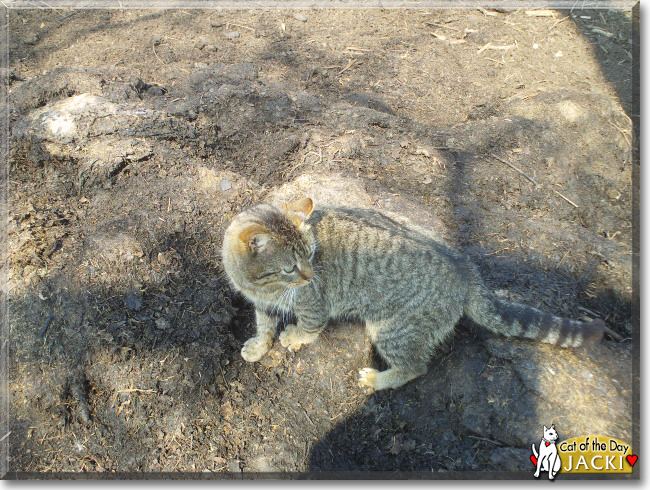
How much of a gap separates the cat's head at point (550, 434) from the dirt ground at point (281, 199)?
6 centimetres

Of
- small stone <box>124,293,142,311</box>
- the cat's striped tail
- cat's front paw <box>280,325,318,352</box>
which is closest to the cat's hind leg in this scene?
the cat's striped tail

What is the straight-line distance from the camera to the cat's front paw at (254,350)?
356 cm

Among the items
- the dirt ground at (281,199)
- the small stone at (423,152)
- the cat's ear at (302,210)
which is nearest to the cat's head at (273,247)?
the cat's ear at (302,210)

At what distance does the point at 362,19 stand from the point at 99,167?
199 inches

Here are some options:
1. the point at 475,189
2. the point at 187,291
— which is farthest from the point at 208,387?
the point at 475,189

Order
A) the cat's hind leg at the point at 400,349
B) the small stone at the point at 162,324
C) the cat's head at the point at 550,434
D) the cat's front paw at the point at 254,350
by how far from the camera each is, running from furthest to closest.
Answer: the cat's front paw at the point at 254,350 < the small stone at the point at 162,324 < the cat's hind leg at the point at 400,349 < the cat's head at the point at 550,434

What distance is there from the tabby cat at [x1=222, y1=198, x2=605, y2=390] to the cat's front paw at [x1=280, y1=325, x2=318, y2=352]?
0.08 m

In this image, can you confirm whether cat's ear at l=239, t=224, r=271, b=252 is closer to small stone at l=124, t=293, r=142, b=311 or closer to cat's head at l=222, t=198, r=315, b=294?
cat's head at l=222, t=198, r=315, b=294

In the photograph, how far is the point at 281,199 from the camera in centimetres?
434

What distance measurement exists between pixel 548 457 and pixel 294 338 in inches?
78.3

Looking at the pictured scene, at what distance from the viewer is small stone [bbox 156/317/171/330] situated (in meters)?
3.35

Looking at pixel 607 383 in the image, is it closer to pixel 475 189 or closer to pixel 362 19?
pixel 475 189
